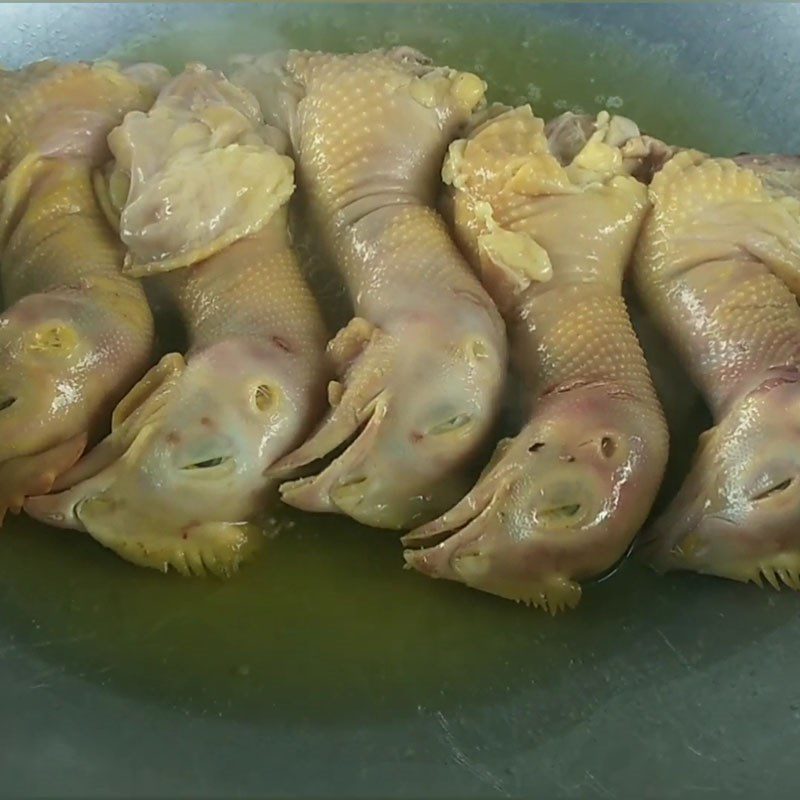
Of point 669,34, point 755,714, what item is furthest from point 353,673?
point 669,34

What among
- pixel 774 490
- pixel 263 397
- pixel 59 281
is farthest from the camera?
pixel 59 281

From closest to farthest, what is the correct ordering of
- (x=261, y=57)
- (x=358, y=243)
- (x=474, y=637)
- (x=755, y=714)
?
(x=755, y=714) < (x=474, y=637) < (x=358, y=243) < (x=261, y=57)

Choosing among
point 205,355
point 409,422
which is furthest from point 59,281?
point 409,422

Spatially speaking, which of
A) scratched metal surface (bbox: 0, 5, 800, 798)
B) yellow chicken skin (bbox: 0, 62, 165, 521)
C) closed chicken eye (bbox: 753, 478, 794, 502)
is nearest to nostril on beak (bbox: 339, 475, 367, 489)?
scratched metal surface (bbox: 0, 5, 800, 798)

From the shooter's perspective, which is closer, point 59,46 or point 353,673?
point 353,673

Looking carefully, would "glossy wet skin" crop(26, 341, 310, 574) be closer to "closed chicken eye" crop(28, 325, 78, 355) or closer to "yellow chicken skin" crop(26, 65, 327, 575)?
"yellow chicken skin" crop(26, 65, 327, 575)

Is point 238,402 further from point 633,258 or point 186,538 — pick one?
point 633,258

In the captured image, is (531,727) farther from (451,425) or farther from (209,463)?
(209,463)
